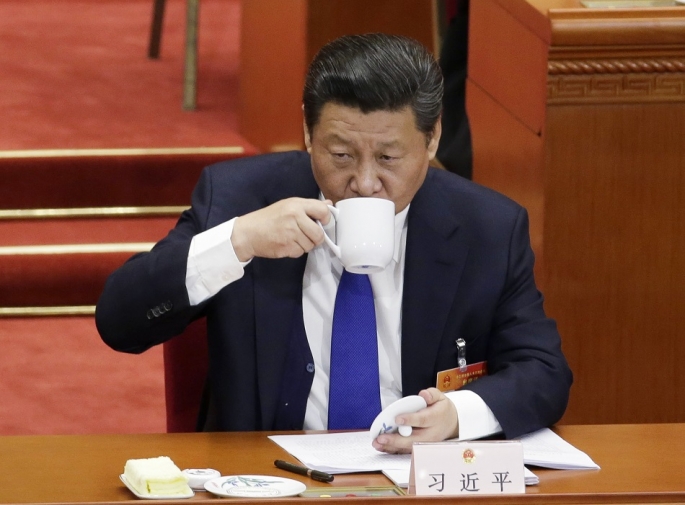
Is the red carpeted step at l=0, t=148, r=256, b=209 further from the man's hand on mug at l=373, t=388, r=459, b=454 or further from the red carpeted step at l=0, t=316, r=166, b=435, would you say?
the man's hand on mug at l=373, t=388, r=459, b=454

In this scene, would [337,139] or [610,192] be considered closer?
[337,139]

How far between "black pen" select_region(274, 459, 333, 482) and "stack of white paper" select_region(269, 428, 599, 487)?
0.02 m

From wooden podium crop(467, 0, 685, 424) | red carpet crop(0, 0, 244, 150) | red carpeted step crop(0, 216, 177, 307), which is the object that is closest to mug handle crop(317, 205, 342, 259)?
wooden podium crop(467, 0, 685, 424)

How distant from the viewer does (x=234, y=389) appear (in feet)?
6.56

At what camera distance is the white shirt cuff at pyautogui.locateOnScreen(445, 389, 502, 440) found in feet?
5.97

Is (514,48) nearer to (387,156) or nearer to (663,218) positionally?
(663,218)

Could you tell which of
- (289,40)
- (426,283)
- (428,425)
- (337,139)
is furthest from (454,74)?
(428,425)

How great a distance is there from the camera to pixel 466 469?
145 cm

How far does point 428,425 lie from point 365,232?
274mm

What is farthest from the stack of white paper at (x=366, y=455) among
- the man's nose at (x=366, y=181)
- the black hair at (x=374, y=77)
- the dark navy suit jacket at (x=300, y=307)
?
the black hair at (x=374, y=77)

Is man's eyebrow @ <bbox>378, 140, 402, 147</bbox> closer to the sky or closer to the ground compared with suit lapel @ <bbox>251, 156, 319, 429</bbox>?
closer to the sky

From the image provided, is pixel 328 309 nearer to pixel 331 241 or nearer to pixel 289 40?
pixel 331 241

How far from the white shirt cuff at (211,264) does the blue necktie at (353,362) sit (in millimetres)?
184

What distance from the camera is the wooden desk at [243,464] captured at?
4.98 feet
